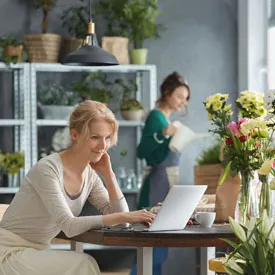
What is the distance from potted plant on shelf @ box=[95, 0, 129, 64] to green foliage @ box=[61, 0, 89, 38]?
137mm

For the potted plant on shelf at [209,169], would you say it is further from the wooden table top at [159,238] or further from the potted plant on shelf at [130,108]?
the wooden table top at [159,238]

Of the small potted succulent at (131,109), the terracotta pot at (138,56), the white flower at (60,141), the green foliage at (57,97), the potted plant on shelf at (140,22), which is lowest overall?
the white flower at (60,141)

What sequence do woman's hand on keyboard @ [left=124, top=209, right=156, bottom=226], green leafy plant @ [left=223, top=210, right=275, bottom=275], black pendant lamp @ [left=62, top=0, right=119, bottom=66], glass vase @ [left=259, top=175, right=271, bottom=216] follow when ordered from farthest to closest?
black pendant lamp @ [left=62, top=0, right=119, bottom=66]
glass vase @ [left=259, top=175, right=271, bottom=216]
woman's hand on keyboard @ [left=124, top=209, right=156, bottom=226]
green leafy plant @ [left=223, top=210, right=275, bottom=275]

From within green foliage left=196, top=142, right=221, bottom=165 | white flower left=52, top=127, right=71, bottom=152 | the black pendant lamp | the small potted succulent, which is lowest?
green foliage left=196, top=142, right=221, bottom=165

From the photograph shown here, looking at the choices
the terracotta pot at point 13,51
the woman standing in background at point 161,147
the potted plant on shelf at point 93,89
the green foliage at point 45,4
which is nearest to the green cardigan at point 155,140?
the woman standing in background at point 161,147

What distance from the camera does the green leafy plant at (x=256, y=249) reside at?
252cm

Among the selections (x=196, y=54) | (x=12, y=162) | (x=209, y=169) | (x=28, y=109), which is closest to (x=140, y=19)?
(x=196, y=54)

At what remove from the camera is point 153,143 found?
642 centimetres

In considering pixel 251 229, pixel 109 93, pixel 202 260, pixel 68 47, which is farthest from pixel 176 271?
pixel 251 229

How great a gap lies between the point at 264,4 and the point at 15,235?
4011 millimetres

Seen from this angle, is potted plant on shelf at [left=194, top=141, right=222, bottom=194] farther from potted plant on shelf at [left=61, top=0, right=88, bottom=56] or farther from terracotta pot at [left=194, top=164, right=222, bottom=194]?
potted plant on shelf at [left=61, top=0, right=88, bottom=56]

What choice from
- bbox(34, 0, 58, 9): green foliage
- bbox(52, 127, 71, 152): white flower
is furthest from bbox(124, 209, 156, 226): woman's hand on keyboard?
bbox(34, 0, 58, 9): green foliage

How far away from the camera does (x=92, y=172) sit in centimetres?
412

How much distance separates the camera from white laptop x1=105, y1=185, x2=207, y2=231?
11.8 feet
